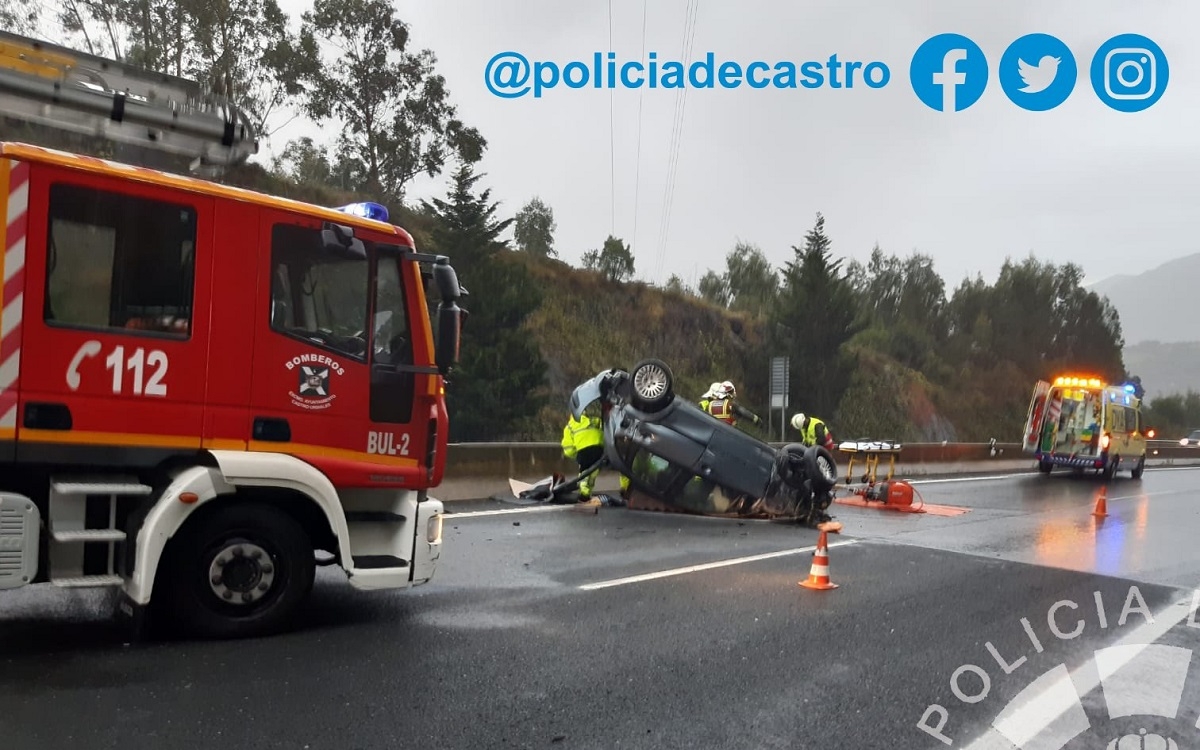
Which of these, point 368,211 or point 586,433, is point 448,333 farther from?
point 586,433

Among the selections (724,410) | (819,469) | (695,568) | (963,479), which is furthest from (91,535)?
(963,479)

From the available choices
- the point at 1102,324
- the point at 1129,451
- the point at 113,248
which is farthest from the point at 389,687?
the point at 1102,324

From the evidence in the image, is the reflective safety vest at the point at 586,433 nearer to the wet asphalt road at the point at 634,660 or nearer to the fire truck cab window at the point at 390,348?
the wet asphalt road at the point at 634,660

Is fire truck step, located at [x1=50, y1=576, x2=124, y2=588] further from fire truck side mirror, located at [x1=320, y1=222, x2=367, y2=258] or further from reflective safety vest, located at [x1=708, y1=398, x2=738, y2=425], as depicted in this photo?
reflective safety vest, located at [x1=708, y1=398, x2=738, y2=425]

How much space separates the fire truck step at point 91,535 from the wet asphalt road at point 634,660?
0.62m

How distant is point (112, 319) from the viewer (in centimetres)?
462

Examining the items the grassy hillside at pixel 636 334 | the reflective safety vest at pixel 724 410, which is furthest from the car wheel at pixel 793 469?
the grassy hillside at pixel 636 334

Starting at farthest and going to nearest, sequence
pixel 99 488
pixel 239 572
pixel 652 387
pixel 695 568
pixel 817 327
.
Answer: pixel 817 327 → pixel 652 387 → pixel 695 568 → pixel 239 572 → pixel 99 488

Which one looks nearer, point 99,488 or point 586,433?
point 99,488

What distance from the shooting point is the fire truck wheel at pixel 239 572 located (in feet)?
16.0

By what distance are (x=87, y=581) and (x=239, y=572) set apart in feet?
2.40

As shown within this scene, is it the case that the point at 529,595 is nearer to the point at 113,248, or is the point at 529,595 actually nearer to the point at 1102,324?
the point at 113,248

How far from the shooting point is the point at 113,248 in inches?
183

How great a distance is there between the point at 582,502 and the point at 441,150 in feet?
68.1
